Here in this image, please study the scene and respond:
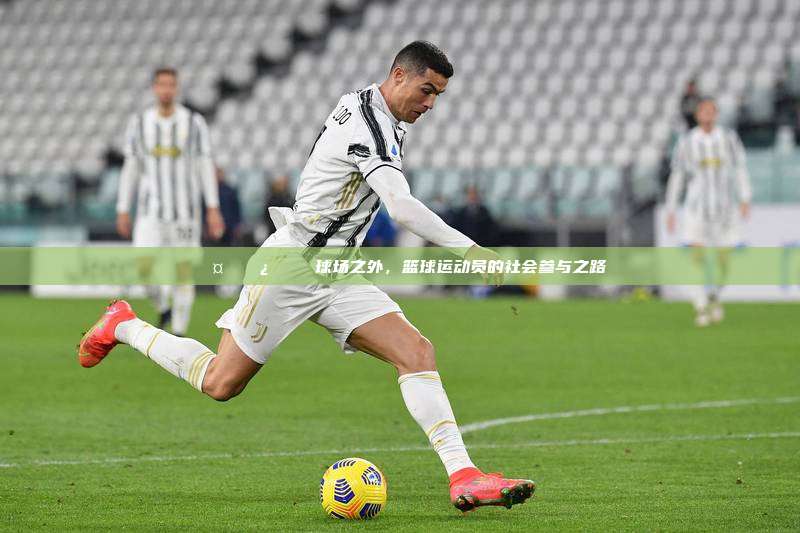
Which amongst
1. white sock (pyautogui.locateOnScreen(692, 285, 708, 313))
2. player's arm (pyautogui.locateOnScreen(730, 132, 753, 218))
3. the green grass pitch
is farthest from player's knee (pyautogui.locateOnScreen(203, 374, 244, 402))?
player's arm (pyautogui.locateOnScreen(730, 132, 753, 218))

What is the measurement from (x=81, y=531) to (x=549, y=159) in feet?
68.7

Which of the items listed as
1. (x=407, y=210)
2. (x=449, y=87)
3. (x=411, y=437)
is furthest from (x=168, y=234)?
(x=449, y=87)

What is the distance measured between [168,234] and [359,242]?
297 inches

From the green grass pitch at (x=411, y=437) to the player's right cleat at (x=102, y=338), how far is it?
54cm

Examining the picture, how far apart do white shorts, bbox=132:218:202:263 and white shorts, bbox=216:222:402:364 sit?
7.39 m

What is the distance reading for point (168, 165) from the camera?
1319cm

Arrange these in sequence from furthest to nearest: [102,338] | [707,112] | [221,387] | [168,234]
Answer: [707,112] < [168,234] < [102,338] < [221,387]

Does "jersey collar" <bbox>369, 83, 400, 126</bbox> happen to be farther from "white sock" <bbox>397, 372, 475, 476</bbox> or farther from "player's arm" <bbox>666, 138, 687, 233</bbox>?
"player's arm" <bbox>666, 138, 687, 233</bbox>

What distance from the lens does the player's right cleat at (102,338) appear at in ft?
22.1

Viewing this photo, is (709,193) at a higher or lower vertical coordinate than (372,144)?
lower

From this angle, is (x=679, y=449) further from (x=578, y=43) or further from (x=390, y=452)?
(x=578, y=43)

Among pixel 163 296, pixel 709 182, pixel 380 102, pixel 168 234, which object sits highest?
pixel 380 102

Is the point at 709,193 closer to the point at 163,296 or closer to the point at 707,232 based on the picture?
the point at 707,232

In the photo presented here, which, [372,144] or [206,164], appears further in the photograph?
[206,164]
